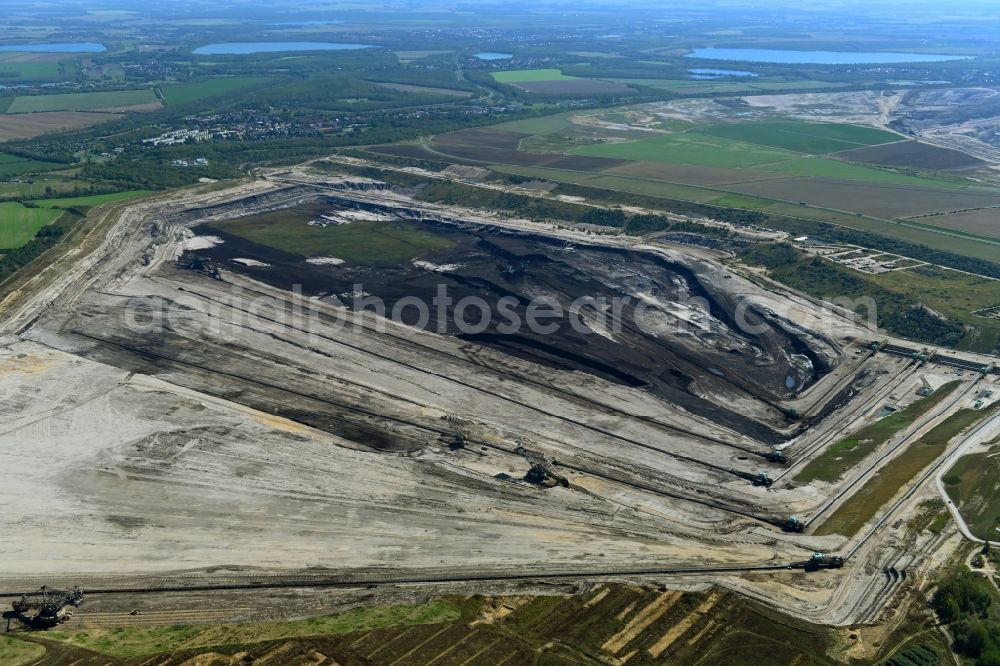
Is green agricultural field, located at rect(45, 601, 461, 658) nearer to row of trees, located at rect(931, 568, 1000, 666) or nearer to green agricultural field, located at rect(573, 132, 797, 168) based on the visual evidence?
row of trees, located at rect(931, 568, 1000, 666)

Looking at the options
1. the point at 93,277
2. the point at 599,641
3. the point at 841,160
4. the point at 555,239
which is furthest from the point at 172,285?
the point at 841,160

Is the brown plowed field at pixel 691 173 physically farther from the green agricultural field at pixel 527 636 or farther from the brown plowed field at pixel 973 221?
the green agricultural field at pixel 527 636

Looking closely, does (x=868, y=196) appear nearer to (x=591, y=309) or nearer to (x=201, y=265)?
(x=591, y=309)

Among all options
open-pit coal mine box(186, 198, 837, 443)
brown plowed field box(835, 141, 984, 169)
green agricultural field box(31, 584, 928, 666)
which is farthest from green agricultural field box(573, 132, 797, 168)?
green agricultural field box(31, 584, 928, 666)

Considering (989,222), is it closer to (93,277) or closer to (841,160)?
(841,160)

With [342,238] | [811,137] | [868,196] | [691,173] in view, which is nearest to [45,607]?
[342,238]

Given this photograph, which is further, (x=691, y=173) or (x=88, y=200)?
(x=691, y=173)
